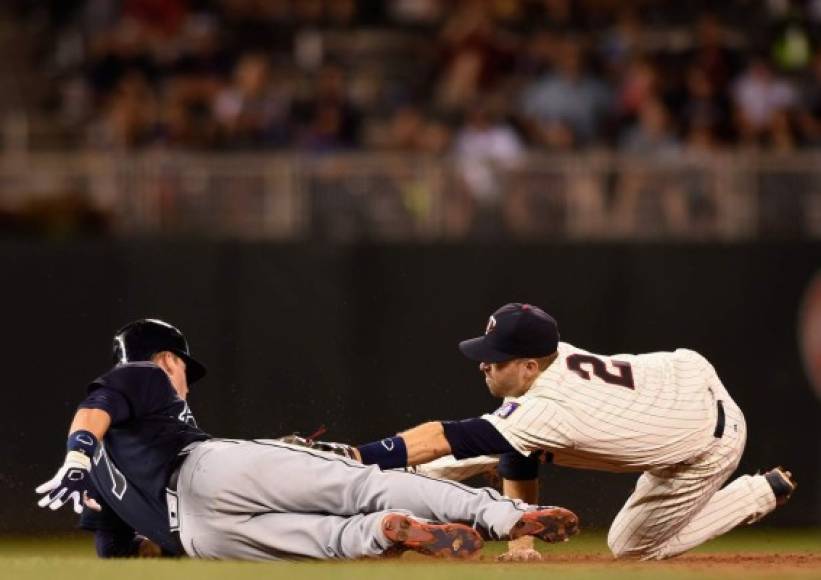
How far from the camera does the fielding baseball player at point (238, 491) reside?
25.6 ft

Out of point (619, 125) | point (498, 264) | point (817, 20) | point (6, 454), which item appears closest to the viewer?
point (6, 454)

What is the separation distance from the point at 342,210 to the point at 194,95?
117 inches

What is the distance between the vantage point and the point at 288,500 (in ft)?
26.1

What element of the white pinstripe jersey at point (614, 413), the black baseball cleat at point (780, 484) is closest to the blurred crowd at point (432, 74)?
the black baseball cleat at point (780, 484)

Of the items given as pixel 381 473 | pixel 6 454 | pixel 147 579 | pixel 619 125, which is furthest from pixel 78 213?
pixel 147 579

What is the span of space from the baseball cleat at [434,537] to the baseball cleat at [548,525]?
27cm

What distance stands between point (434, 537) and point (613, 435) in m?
1.20

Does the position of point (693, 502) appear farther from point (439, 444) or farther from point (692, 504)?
point (439, 444)

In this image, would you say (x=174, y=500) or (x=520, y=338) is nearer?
(x=174, y=500)

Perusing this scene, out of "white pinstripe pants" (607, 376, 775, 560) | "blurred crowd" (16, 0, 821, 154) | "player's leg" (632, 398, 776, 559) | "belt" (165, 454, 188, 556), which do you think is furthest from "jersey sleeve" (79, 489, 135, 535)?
"blurred crowd" (16, 0, 821, 154)

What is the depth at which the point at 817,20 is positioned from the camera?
1616 cm

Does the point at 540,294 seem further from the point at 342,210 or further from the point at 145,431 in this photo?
the point at 145,431

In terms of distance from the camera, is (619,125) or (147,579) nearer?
(147,579)

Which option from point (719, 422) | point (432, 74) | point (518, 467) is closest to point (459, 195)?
point (432, 74)
